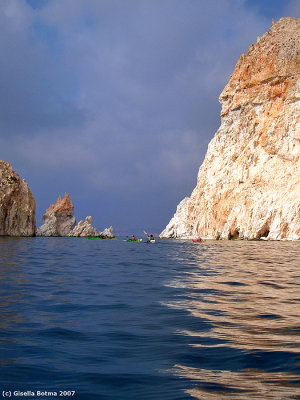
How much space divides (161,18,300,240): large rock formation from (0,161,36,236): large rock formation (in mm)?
52158

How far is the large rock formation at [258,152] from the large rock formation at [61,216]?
163ft

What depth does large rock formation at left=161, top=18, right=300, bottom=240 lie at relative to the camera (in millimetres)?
76750

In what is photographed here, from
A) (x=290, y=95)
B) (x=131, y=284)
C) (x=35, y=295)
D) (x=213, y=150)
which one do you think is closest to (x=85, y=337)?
(x=35, y=295)

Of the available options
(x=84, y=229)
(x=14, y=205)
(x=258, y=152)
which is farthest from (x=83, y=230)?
(x=258, y=152)

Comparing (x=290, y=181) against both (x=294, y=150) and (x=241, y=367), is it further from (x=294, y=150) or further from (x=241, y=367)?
(x=241, y=367)

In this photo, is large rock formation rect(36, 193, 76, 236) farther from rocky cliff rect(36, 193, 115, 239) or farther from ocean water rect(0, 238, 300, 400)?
ocean water rect(0, 238, 300, 400)

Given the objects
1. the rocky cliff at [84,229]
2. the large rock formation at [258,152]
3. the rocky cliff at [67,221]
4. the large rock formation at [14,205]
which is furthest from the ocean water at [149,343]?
the rocky cliff at [84,229]

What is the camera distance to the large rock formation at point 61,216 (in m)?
128

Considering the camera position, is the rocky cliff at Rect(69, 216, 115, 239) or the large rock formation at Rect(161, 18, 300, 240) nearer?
the large rock formation at Rect(161, 18, 300, 240)

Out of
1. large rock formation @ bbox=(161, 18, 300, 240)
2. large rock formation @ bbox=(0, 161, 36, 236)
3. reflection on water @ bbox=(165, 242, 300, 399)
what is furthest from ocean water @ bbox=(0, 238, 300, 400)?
large rock formation @ bbox=(0, 161, 36, 236)

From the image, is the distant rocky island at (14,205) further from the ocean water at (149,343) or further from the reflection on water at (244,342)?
the reflection on water at (244,342)

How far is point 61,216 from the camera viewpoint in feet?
438

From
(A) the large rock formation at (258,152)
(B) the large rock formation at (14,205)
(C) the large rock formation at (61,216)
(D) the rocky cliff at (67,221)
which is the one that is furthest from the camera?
(D) the rocky cliff at (67,221)

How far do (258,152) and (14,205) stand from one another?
215 ft
